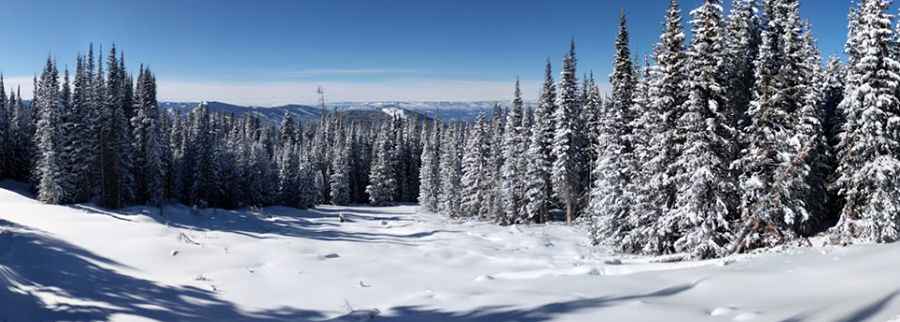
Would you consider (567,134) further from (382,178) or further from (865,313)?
(382,178)

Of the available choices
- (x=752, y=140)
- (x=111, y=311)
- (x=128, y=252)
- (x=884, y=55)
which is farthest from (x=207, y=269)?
(x=884, y=55)

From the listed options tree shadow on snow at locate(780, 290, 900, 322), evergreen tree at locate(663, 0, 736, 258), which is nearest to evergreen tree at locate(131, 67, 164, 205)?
evergreen tree at locate(663, 0, 736, 258)

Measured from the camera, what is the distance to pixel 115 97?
174 feet

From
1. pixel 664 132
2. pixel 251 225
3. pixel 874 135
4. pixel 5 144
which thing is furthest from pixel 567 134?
pixel 5 144

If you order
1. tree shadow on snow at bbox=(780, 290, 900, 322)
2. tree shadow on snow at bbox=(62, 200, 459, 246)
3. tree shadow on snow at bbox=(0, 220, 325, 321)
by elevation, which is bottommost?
tree shadow on snow at bbox=(62, 200, 459, 246)

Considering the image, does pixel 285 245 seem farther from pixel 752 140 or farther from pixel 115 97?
pixel 115 97

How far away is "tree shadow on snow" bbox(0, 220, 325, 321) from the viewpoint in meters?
15.1

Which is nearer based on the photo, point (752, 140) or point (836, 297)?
point (836, 297)

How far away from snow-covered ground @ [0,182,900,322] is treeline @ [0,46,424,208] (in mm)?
18476

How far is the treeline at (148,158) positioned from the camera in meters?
49.4

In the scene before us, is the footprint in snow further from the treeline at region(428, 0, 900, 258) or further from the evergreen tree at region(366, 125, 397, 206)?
the evergreen tree at region(366, 125, 397, 206)

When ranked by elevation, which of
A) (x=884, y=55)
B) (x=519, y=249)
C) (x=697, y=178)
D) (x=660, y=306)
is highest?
(x=884, y=55)

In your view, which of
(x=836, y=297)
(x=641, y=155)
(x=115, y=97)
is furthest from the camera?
(x=115, y=97)

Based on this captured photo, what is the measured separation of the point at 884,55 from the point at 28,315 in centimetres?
3287
